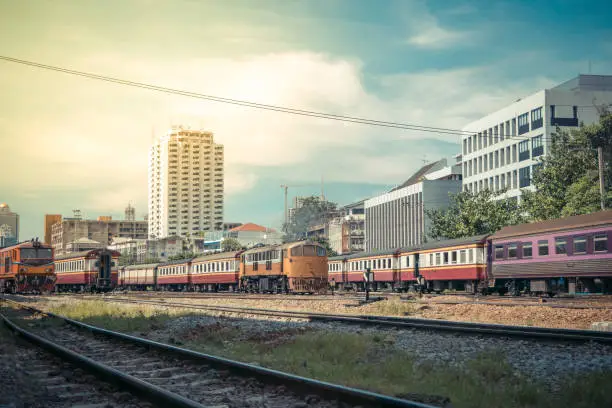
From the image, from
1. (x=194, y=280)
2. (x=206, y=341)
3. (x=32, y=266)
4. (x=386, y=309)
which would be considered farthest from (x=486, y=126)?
(x=206, y=341)

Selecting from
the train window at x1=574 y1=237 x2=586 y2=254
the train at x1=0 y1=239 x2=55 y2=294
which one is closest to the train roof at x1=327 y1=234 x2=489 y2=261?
the train window at x1=574 y1=237 x2=586 y2=254

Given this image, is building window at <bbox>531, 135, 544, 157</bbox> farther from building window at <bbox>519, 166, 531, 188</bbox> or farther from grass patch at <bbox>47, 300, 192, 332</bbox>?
grass patch at <bbox>47, 300, 192, 332</bbox>

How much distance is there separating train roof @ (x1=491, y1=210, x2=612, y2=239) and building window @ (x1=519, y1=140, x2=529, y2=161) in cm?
5275

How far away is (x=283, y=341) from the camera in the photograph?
45.9 ft

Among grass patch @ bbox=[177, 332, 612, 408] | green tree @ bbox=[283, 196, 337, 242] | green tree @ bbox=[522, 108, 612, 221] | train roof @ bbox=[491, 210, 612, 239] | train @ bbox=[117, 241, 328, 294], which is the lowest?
grass patch @ bbox=[177, 332, 612, 408]

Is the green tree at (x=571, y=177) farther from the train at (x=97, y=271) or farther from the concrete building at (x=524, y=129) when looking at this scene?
the train at (x=97, y=271)

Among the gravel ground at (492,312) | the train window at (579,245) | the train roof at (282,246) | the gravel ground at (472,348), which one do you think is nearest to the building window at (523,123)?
the train roof at (282,246)

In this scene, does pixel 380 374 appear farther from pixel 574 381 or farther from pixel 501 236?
pixel 501 236

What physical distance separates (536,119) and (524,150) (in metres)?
4.28

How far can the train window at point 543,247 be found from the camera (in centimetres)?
3141

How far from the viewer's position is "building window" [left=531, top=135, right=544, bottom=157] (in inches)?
3255

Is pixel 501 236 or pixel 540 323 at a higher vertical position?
pixel 501 236

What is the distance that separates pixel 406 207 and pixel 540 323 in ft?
348

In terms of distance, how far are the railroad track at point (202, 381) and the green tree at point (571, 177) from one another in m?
41.0
